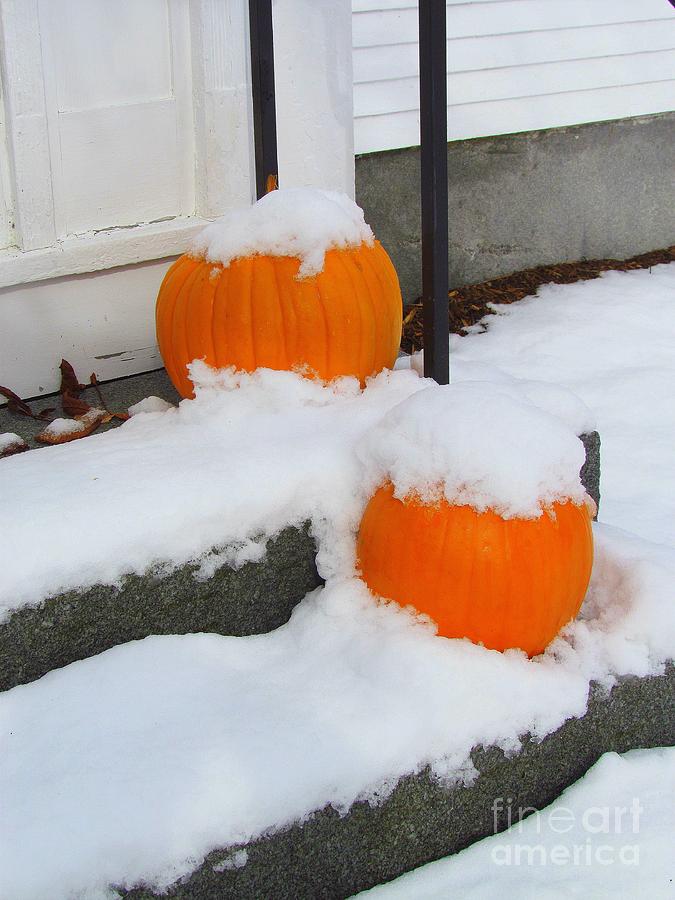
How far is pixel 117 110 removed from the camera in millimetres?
2805

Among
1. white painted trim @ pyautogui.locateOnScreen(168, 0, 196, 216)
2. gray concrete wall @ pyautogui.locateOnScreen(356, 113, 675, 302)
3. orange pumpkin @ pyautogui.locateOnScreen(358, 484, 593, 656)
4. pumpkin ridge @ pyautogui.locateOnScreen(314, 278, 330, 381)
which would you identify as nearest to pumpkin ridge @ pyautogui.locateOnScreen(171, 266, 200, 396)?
pumpkin ridge @ pyautogui.locateOnScreen(314, 278, 330, 381)

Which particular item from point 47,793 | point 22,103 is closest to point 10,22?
point 22,103

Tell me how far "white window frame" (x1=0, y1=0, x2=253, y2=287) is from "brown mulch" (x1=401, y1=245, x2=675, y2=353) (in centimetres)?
121

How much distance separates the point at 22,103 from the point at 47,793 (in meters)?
1.73

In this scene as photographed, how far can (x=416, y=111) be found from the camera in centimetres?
399

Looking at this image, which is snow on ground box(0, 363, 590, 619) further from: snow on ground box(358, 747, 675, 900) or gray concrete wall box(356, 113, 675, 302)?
gray concrete wall box(356, 113, 675, 302)

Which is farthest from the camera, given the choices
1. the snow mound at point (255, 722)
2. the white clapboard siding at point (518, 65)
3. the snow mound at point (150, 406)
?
the white clapboard siding at point (518, 65)

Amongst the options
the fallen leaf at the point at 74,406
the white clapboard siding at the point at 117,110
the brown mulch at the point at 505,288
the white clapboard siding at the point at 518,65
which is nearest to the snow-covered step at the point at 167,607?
the fallen leaf at the point at 74,406

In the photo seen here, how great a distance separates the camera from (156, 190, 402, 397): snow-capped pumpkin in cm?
226

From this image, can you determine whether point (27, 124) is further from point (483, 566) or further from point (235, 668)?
point (483, 566)

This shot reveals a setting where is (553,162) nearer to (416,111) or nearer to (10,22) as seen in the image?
(416,111)

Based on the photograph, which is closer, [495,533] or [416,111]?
[495,533]

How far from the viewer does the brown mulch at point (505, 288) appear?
13.8 feet

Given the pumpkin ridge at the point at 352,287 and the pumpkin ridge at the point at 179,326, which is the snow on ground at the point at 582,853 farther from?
the pumpkin ridge at the point at 179,326
